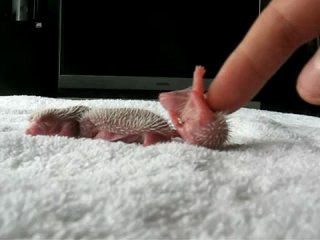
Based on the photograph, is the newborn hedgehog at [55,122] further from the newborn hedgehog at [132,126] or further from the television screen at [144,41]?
the television screen at [144,41]

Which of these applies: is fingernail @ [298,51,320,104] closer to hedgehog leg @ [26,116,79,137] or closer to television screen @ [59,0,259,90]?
hedgehog leg @ [26,116,79,137]

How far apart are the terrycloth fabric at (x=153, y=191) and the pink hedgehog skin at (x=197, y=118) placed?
Answer: 2 cm

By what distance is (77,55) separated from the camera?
1.95 m

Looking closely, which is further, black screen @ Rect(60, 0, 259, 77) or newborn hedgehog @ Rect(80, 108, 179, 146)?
black screen @ Rect(60, 0, 259, 77)

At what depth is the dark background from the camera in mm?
1936

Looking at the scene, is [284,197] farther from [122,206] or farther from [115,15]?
[115,15]

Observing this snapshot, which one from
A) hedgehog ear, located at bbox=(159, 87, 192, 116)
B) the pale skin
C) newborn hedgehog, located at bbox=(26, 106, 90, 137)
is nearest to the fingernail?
the pale skin

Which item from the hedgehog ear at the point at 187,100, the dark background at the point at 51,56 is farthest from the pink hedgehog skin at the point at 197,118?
the dark background at the point at 51,56

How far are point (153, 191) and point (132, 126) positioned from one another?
0.22 meters

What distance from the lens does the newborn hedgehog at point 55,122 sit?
580 mm

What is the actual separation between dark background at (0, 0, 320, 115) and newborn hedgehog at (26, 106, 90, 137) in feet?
4.50

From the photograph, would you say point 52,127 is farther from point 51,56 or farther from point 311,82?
point 51,56

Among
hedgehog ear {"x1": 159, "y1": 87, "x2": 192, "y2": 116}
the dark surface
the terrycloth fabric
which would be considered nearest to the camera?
the terrycloth fabric

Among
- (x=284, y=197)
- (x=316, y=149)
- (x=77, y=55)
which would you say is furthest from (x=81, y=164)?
(x=77, y=55)
